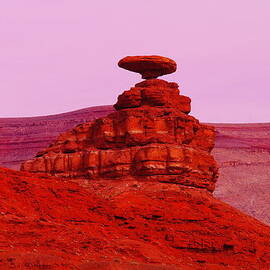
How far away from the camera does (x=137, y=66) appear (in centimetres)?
3081

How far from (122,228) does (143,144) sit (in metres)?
4.87

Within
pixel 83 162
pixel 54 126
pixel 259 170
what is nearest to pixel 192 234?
pixel 83 162

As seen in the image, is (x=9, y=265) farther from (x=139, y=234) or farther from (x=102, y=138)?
(x=102, y=138)

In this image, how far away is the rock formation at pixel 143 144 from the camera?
91.5 feet

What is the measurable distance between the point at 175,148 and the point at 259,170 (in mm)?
64584

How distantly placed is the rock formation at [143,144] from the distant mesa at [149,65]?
0.04 m

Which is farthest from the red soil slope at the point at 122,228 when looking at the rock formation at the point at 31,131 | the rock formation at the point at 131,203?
the rock formation at the point at 31,131

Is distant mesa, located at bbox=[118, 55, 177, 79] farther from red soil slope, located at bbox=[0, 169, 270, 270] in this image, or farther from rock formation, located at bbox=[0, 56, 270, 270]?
red soil slope, located at bbox=[0, 169, 270, 270]

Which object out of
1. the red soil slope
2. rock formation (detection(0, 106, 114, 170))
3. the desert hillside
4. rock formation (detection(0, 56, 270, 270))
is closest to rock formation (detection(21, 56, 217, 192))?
rock formation (detection(0, 56, 270, 270))

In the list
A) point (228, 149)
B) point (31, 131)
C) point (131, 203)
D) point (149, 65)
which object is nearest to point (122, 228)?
point (131, 203)

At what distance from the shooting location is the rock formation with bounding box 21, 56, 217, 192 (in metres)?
27.9

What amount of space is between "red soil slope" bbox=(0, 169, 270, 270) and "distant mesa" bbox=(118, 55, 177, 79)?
18.0ft

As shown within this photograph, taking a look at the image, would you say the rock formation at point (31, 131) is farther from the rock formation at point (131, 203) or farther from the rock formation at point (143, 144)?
the rock formation at point (131, 203)

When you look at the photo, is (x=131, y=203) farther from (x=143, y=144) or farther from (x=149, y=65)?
(x=149, y=65)
